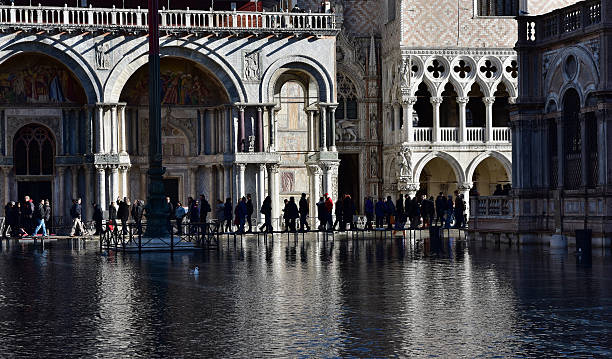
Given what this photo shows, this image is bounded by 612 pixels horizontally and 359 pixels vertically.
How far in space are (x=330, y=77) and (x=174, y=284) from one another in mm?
26368

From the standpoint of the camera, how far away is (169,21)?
138ft

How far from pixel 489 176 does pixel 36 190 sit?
20216 mm

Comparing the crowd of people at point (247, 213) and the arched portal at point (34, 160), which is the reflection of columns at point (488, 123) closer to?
the crowd of people at point (247, 213)

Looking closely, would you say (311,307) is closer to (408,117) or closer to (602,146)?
(602,146)

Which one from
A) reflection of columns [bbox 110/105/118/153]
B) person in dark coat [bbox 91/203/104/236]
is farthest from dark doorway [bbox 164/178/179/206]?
person in dark coat [bbox 91/203/104/236]

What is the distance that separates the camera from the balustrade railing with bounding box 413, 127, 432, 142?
48.2m

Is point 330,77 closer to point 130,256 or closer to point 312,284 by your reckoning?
point 130,256

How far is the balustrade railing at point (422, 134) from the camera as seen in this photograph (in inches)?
1897

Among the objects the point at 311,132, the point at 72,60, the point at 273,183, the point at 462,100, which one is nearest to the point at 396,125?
the point at 462,100

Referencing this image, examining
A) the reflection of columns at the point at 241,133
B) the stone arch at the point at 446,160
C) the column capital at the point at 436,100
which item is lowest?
the stone arch at the point at 446,160

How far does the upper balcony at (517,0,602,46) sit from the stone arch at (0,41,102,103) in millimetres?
17605

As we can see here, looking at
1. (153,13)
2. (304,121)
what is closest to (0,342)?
(153,13)

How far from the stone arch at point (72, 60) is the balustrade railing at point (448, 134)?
15.0 m

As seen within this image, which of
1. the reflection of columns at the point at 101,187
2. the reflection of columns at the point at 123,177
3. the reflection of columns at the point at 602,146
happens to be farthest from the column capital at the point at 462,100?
the reflection of columns at the point at 602,146
